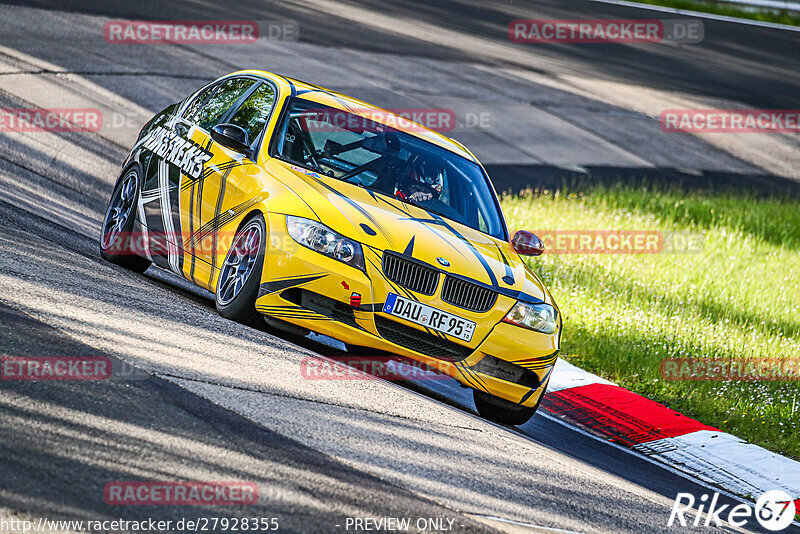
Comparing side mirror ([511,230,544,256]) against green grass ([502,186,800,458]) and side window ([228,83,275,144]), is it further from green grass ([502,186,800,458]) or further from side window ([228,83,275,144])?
green grass ([502,186,800,458])

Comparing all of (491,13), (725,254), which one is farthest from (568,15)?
(725,254)

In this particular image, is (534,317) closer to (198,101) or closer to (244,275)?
(244,275)

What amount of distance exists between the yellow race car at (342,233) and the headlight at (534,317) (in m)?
0.01

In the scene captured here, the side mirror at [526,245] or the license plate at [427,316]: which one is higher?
the side mirror at [526,245]

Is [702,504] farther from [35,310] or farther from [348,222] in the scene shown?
[35,310]

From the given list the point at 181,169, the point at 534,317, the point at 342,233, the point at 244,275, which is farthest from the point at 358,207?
the point at 181,169

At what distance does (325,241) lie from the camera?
716cm

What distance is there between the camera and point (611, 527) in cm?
577

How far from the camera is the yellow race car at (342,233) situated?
7.15 metres

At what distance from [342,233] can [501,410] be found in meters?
1.71

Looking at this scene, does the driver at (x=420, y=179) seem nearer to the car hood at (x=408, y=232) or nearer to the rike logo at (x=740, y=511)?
A: the car hood at (x=408, y=232)

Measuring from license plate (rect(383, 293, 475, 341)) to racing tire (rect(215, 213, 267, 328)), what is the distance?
0.88m

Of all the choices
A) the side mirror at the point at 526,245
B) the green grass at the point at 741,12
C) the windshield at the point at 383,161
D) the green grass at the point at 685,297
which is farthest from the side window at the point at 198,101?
the green grass at the point at 741,12

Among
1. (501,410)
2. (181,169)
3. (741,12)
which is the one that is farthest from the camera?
(741,12)
